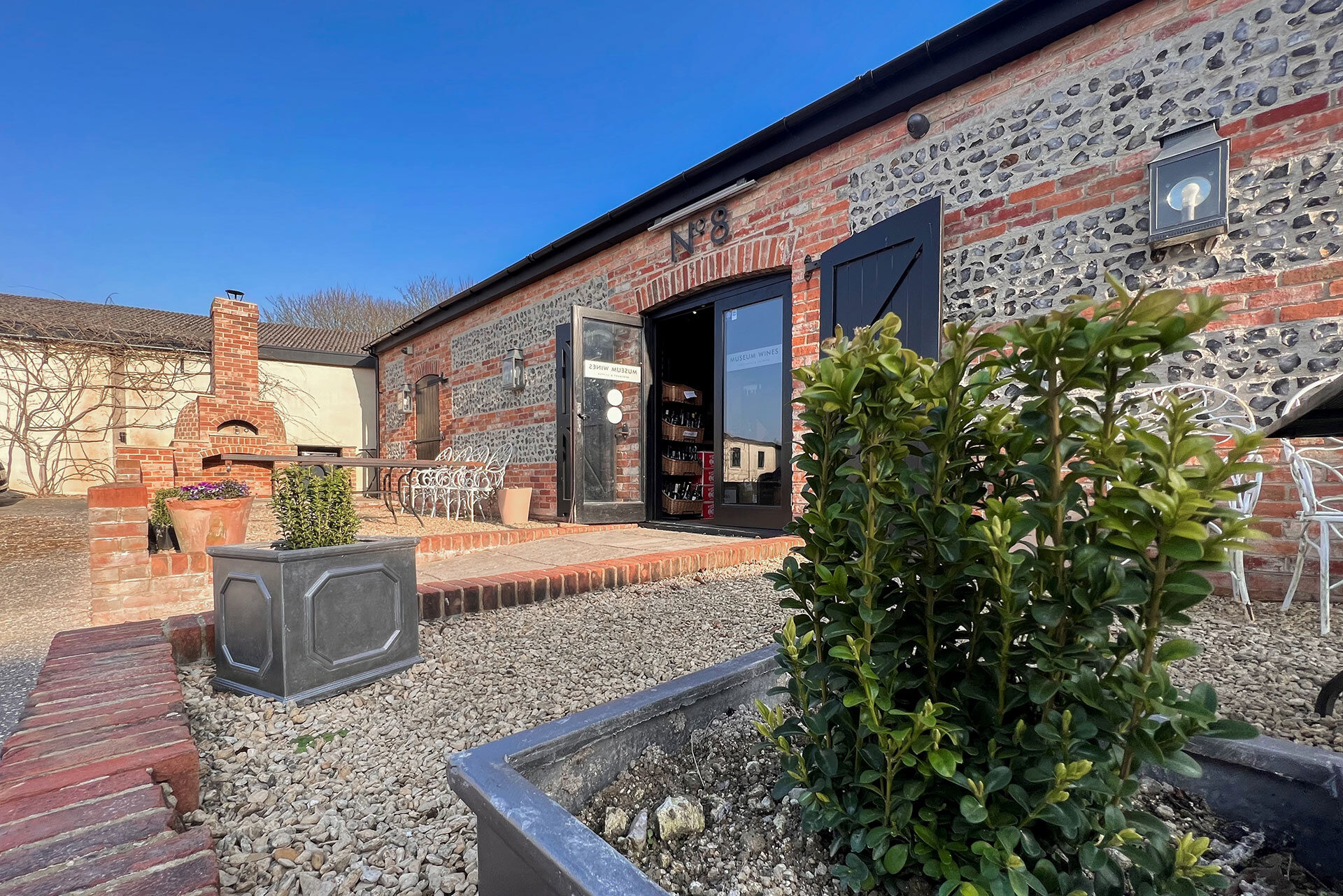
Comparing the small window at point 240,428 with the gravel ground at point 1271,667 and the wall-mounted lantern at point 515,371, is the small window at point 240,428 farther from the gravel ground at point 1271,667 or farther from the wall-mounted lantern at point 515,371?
the gravel ground at point 1271,667

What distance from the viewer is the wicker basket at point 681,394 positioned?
20.0ft

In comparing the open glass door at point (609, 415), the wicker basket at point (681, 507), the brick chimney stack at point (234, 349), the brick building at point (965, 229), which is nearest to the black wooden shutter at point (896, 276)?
the brick building at point (965, 229)

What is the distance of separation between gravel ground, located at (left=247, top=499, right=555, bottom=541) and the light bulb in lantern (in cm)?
472

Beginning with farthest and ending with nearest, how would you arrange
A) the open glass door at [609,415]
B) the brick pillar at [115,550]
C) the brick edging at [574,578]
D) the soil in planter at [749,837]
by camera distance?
1. the open glass door at [609,415]
2. the brick pillar at [115,550]
3. the brick edging at [574,578]
4. the soil in planter at [749,837]

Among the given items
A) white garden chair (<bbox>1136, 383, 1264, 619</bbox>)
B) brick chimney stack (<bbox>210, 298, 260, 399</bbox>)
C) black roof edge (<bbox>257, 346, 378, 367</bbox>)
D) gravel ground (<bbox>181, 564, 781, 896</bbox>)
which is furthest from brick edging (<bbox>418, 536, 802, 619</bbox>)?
black roof edge (<bbox>257, 346, 378, 367</bbox>)

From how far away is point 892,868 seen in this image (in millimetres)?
659

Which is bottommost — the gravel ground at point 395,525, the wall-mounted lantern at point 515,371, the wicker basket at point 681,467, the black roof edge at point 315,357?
the gravel ground at point 395,525

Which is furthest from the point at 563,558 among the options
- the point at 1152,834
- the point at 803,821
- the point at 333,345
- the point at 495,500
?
the point at 333,345

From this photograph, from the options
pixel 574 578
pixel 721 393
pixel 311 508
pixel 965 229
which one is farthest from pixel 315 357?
pixel 965 229

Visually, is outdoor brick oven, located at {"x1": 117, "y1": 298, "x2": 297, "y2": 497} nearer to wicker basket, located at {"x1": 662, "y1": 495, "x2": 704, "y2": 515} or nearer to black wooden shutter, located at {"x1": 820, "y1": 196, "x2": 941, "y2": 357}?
wicker basket, located at {"x1": 662, "y1": 495, "x2": 704, "y2": 515}

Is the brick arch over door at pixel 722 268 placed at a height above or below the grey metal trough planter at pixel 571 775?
above

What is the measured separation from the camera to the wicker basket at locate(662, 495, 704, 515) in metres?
6.09

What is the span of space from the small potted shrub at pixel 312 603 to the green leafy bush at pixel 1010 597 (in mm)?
1481

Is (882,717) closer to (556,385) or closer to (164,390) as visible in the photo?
(556,385)
